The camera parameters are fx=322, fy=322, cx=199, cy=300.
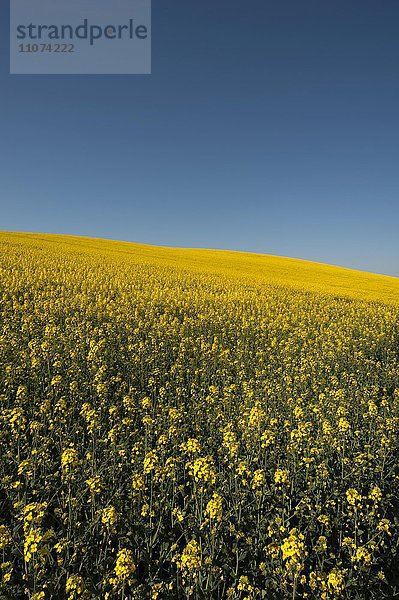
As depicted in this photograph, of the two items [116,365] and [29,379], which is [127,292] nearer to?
[116,365]

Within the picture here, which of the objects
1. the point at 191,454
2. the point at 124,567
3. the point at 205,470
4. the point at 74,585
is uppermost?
the point at 205,470

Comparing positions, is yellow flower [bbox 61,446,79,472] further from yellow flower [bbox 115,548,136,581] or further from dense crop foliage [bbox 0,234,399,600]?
yellow flower [bbox 115,548,136,581]

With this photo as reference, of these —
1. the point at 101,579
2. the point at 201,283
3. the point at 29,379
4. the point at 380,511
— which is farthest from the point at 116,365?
the point at 201,283

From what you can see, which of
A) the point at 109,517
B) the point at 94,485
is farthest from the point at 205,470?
the point at 94,485

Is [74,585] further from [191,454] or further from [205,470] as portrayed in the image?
[191,454]

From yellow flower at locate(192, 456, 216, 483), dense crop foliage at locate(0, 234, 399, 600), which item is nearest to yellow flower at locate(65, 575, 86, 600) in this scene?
dense crop foliage at locate(0, 234, 399, 600)

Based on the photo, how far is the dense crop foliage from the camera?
2939 mm

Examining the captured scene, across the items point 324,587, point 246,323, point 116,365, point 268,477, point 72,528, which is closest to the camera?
point 324,587

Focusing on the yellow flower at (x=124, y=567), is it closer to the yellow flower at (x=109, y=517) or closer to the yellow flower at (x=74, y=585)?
the yellow flower at (x=74, y=585)

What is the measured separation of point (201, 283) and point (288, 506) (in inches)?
734

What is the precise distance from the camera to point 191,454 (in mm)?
4691

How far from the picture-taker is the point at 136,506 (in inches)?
150

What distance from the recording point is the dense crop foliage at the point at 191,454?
2939mm

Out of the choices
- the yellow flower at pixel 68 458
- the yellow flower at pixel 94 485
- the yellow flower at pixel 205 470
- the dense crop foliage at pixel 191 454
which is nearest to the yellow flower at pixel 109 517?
the dense crop foliage at pixel 191 454
